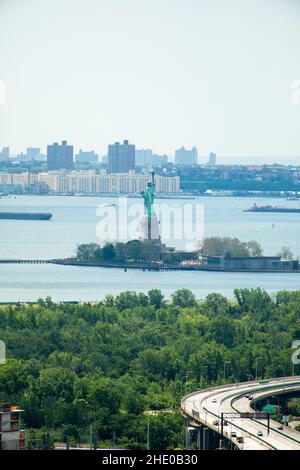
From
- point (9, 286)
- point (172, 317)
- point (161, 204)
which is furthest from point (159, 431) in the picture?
point (161, 204)

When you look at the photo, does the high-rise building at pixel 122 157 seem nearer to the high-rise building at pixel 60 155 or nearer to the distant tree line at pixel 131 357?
the high-rise building at pixel 60 155

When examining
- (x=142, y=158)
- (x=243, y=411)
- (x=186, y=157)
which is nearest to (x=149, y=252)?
(x=243, y=411)

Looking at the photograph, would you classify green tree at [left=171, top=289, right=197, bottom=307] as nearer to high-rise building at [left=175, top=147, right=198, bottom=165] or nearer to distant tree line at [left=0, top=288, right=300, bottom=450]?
distant tree line at [left=0, top=288, right=300, bottom=450]

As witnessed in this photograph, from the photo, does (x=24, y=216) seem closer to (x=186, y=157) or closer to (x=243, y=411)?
(x=186, y=157)

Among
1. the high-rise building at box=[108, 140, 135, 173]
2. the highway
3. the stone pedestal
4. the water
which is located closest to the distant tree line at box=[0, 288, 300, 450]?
the highway

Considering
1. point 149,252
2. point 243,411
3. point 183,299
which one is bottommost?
point 149,252

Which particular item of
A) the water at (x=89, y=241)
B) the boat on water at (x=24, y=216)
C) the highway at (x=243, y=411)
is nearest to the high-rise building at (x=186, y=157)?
the water at (x=89, y=241)

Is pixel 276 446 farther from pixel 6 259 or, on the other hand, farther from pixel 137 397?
pixel 6 259
